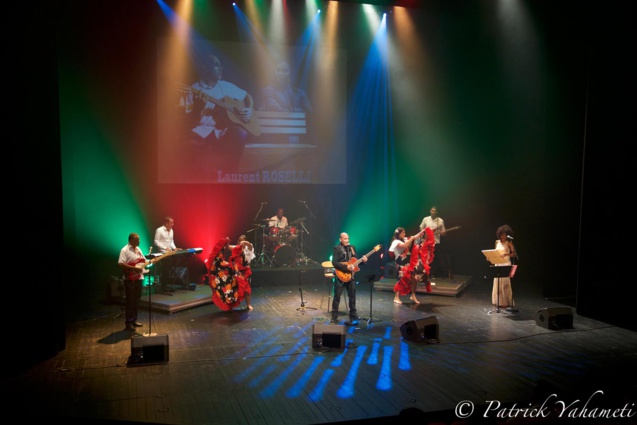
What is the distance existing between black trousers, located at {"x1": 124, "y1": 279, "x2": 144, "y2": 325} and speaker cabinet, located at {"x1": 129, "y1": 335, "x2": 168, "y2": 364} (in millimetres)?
1711

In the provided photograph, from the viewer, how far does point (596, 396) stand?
5988 mm

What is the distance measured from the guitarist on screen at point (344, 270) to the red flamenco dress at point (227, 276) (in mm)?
1769

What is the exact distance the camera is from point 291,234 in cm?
1331

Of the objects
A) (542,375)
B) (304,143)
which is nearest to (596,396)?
(542,375)

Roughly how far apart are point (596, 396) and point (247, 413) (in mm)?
3743

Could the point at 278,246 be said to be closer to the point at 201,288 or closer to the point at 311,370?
the point at 201,288

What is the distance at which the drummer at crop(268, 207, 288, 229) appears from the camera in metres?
13.3

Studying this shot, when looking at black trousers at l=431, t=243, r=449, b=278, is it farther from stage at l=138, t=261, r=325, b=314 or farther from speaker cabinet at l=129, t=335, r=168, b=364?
speaker cabinet at l=129, t=335, r=168, b=364

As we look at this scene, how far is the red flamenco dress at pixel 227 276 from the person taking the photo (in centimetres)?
1018

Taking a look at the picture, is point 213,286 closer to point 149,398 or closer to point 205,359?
point 205,359

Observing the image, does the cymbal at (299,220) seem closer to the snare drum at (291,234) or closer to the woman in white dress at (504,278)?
the snare drum at (291,234)

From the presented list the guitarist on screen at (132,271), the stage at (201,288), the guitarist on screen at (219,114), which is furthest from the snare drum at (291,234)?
the guitarist on screen at (132,271)

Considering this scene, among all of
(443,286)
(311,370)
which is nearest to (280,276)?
(443,286)

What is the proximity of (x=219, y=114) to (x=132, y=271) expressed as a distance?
5039 millimetres
